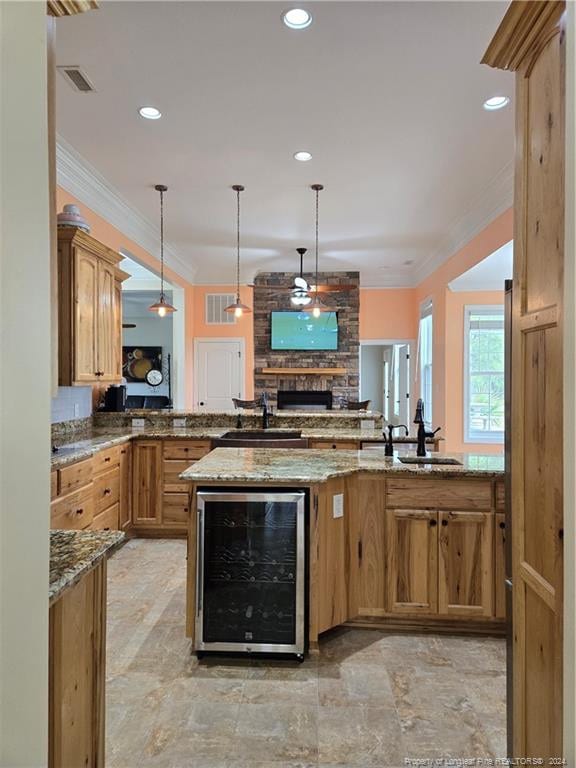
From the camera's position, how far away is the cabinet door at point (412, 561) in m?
2.72

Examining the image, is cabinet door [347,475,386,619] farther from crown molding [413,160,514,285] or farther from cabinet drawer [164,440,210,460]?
crown molding [413,160,514,285]

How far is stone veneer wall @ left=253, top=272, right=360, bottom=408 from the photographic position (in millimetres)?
8609

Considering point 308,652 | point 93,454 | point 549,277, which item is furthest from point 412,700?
point 93,454

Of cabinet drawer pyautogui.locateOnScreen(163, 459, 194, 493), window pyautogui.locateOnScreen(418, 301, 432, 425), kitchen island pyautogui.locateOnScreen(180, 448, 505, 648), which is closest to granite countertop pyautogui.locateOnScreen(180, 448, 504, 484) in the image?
kitchen island pyautogui.locateOnScreen(180, 448, 505, 648)

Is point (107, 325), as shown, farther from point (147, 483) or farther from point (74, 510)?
point (74, 510)

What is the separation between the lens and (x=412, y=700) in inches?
85.2

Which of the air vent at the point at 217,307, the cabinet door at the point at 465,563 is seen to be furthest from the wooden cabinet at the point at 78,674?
the air vent at the point at 217,307

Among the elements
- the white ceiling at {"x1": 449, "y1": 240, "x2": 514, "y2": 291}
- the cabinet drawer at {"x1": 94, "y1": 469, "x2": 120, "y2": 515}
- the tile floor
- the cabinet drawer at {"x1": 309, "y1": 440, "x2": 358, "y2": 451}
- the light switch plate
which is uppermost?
the white ceiling at {"x1": 449, "y1": 240, "x2": 514, "y2": 291}

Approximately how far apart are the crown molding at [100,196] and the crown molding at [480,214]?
12.2ft

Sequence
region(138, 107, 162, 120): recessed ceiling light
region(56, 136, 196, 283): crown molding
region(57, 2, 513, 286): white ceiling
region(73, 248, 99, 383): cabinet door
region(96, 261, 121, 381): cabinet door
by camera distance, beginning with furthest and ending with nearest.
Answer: region(96, 261, 121, 381): cabinet door < region(56, 136, 196, 283): crown molding < region(73, 248, 99, 383): cabinet door < region(138, 107, 162, 120): recessed ceiling light < region(57, 2, 513, 286): white ceiling

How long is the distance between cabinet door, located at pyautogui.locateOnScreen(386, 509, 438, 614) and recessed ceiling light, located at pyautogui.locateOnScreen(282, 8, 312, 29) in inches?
104

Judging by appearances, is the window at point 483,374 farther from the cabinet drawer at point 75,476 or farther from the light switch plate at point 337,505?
the cabinet drawer at point 75,476

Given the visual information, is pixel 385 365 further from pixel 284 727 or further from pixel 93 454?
pixel 284 727

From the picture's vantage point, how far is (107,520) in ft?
12.9
